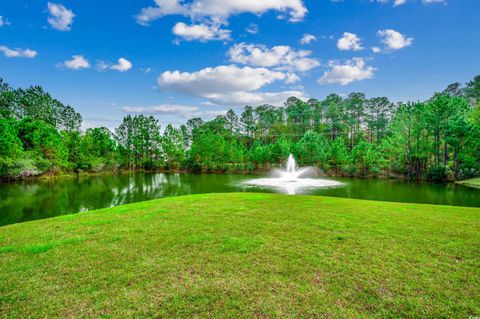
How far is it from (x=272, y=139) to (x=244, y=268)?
6512 centimetres

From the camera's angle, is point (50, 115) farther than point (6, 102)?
Yes

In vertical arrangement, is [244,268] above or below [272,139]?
below

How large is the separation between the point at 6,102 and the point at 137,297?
61124 millimetres

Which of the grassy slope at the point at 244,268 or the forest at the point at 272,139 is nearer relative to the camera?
the grassy slope at the point at 244,268

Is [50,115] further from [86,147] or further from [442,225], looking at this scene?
[442,225]

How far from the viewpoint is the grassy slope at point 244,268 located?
329 centimetres

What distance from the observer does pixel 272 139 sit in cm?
6844

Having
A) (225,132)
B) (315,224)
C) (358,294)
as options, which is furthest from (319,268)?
(225,132)

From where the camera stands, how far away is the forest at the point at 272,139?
3014cm

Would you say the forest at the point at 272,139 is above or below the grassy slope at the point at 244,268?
above

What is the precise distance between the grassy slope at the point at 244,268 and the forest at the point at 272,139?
2952 cm

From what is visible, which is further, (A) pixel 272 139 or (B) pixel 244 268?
(A) pixel 272 139

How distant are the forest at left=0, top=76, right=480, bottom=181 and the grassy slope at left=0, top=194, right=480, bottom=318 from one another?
29.5 m

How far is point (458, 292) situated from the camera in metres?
3.56
